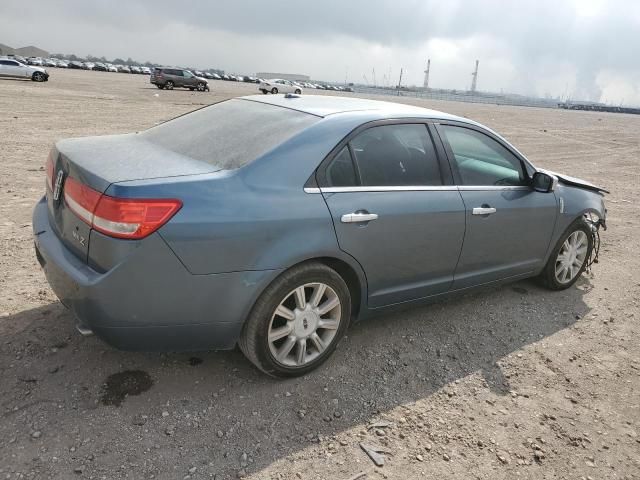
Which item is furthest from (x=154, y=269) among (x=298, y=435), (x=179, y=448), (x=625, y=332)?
(x=625, y=332)

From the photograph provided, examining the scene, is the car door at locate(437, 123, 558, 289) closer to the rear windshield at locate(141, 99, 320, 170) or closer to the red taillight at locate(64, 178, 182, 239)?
the rear windshield at locate(141, 99, 320, 170)

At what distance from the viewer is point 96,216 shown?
102 inches

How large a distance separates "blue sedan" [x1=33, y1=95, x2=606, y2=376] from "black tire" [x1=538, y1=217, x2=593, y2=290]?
69 centimetres

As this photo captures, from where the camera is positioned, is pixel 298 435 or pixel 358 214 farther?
pixel 358 214

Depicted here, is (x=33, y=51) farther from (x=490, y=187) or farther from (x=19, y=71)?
(x=490, y=187)

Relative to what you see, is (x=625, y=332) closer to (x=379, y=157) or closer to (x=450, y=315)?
(x=450, y=315)

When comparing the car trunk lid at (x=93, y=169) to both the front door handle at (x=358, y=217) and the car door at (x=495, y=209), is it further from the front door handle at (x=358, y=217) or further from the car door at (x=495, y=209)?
the car door at (x=495, y=209)

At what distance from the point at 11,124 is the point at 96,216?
39.8 ft

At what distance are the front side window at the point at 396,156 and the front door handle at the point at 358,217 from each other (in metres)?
0.21

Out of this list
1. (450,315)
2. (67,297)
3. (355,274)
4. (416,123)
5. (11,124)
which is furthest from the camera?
(11,124)

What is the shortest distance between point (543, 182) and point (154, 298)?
3209 millimetres

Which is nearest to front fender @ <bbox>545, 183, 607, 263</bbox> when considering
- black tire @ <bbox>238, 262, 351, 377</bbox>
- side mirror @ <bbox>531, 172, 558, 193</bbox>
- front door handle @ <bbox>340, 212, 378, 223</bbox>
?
side mirror @ <bbox>531, 172, 558, 193</bbox>

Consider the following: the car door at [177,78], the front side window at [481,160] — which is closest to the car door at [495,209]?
the front side window at [481,160]

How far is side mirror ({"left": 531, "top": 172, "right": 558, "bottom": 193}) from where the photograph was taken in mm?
4238
